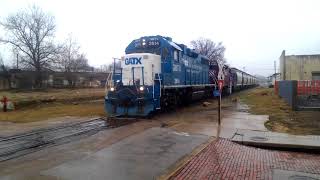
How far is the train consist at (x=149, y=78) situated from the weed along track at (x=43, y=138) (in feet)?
6.42

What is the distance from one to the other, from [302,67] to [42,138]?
65.8 m

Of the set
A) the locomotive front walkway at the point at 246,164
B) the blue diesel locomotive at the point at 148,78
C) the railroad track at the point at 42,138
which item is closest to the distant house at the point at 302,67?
the blue diesel locomotive at the point at 148,78

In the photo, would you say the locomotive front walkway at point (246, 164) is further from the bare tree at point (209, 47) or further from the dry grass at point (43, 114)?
the bare tree at point (209, 47)

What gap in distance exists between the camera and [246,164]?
31.6ft

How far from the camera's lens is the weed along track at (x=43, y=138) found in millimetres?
10227

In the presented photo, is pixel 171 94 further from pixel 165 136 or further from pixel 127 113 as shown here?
pixel 165 136

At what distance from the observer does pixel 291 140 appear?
41.3 feet

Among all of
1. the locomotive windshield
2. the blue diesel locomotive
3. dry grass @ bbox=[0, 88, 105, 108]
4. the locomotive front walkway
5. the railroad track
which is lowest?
the locomotive front walkway

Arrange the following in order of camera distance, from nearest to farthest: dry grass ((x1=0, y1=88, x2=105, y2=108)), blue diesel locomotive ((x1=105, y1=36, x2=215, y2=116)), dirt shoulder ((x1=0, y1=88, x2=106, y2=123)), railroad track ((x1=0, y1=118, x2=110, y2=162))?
railroad track ((x1=0, y1=118, x2=110, y2=162)), blue diesel locomotive ((x1=105, y1=36, x2=215, y2=116)), dirt shoulder ((x1=0, y1=88, x2=106, y2=123)), dry grass ((x1=0, y1=88, x2=105, y2=108))

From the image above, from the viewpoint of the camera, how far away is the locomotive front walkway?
8523mm

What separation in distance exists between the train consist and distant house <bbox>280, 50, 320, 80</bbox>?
168ft

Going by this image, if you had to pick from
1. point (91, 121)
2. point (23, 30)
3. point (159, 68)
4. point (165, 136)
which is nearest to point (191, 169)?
point (165, 136)

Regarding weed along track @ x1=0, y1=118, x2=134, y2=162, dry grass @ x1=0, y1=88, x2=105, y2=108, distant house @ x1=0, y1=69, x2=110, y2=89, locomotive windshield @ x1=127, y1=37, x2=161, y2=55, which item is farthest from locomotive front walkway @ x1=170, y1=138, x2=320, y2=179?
distant house @ x1=0, y1=69, x2=110, y2=89

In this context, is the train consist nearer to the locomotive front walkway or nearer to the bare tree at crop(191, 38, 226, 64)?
the locomotive front walkway
